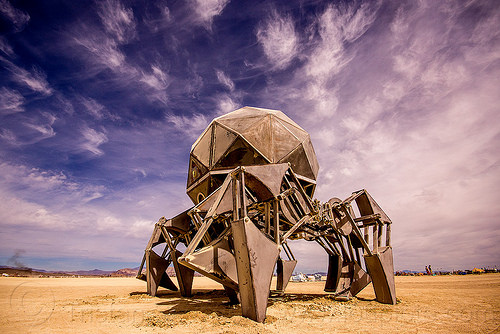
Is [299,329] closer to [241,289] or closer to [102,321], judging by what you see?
[241,289]

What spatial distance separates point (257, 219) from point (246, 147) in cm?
344

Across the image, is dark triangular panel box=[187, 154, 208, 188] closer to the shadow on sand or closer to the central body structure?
the central body structure

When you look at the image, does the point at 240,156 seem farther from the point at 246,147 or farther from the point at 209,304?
the point at 209,304

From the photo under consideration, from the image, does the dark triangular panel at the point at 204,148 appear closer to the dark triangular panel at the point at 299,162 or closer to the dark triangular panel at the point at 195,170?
the dark triangular panel at the point at 195,170

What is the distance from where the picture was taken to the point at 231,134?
981 cm

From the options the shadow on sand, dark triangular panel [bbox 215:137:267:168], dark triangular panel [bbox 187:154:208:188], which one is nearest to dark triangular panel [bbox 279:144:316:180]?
dark triangular panel [bbox 215:137:267:168]

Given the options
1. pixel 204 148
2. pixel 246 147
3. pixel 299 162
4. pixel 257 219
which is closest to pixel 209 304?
pixel 257 219

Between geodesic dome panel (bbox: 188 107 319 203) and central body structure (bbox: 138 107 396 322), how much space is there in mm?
40

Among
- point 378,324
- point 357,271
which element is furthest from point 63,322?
point 357,271

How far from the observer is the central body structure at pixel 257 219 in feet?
19.9

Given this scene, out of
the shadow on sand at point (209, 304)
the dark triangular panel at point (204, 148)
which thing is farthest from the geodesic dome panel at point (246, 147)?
the shadow on sand at point (209, 304)

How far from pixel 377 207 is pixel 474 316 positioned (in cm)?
502

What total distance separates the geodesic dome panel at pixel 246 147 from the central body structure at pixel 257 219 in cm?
4

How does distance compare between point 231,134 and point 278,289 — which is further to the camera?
point 278,289
